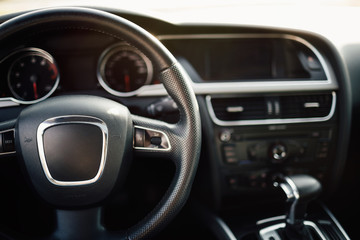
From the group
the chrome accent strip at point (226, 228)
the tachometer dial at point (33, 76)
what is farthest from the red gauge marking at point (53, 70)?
the chrome accent strip at point (226, 228)

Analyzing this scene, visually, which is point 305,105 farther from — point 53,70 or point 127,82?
point 53,70

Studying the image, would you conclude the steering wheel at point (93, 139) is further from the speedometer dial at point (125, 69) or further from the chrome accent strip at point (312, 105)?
the chrome accent strip at point (312, 105)

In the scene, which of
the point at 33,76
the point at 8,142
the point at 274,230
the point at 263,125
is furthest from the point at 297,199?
the point at 33,76

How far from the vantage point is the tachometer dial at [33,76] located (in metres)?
1.40

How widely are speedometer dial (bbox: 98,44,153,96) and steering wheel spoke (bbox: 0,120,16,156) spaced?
522 mm

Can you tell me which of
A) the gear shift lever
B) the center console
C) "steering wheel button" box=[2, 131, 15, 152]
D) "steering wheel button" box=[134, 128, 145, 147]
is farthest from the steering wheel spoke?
the gear shift lever

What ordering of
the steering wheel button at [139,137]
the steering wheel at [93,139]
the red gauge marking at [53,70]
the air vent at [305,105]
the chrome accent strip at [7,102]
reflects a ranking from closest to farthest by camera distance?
the steering wheel at [93,139] < the steering wheel button at [139,137] < the chrome accent strip at [7,102] < the red gauge marking at [53,70] < the air vent at [305,105]

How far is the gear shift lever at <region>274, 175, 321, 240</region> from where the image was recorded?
1.38 m

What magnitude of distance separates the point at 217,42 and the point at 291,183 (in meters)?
0.71

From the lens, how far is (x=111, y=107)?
39.7 inches

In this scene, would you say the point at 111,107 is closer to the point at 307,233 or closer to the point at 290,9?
the point at 307,233

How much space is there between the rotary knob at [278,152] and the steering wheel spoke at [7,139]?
103 centimetres

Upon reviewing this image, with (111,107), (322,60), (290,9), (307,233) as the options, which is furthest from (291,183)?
(290,9)

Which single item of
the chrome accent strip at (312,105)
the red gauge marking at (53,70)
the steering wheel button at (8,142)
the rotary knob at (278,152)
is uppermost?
the red gauge marking at (53,70)
